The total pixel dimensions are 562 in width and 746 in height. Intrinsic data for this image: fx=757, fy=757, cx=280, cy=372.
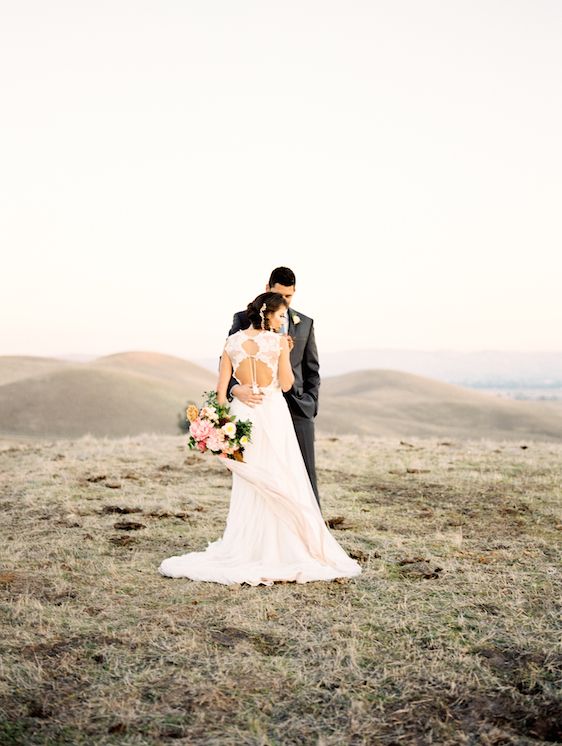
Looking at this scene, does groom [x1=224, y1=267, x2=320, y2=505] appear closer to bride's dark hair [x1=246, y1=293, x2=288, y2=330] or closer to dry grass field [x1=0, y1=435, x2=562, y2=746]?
bride's dark hair [x1=246, y1=293, x2=288, y2=330]

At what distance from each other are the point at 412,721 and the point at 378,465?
34.3 ft

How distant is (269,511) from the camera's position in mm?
7910

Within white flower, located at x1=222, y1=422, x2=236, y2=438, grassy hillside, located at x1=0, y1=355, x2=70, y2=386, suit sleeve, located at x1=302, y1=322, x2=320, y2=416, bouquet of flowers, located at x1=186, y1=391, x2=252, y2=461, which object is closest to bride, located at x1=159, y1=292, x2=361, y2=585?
bouquet of flowers, located at x1=186, y1=391, x2=252, y2=461

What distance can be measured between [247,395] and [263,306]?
0.99 meters

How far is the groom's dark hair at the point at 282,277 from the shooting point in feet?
25.3

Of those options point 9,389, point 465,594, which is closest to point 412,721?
point 465,594

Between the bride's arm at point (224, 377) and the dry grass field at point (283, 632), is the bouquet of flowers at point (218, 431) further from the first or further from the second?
the dry grass field at point (283, 632)

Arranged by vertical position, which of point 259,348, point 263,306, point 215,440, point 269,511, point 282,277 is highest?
point 282,277

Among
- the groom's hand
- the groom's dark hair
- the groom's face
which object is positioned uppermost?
the groom's dark hair

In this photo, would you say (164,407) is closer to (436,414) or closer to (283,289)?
(436,414)

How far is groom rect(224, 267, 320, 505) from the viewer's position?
8.12 meters

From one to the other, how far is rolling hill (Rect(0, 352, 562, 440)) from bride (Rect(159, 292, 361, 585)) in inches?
1790

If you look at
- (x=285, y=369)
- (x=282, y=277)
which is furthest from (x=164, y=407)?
(x=282, y=277)

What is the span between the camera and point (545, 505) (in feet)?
37.1
